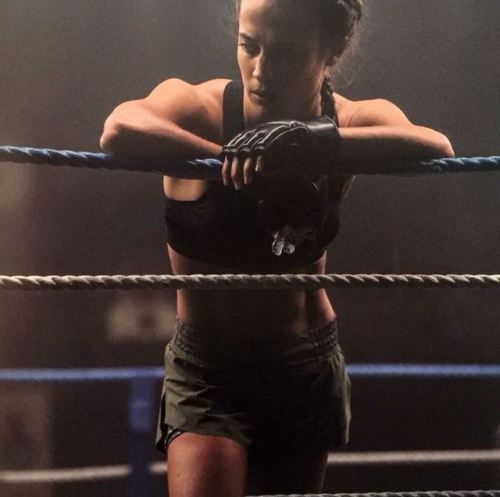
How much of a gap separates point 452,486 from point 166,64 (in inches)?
28.5

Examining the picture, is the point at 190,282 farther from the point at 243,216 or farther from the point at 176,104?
the point at 176,104

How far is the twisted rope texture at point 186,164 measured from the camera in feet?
2.01

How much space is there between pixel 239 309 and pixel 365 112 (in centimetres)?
30

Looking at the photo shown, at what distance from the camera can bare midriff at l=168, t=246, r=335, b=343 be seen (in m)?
0.76

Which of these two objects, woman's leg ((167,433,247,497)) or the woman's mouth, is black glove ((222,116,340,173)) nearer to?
the woman's mouth

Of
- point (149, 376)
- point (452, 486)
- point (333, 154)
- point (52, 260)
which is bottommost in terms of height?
point (452, 486)

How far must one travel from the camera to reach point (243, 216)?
2.39 ft

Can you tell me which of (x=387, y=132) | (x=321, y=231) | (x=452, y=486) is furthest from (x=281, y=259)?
(x=452, y=486)

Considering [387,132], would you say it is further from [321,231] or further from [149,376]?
[149,376]

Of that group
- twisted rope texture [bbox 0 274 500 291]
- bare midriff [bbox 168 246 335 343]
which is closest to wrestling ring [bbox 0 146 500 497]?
twisted rope texture [bbox 0 274 500 291]

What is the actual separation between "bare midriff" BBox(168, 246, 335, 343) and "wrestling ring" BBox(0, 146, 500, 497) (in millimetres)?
106

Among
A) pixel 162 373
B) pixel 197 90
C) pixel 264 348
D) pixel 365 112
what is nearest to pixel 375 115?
pixel 365 112

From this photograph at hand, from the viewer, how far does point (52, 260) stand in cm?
78

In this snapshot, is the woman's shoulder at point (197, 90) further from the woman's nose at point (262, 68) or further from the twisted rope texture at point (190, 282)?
the twisted rope texture at point (190, 282)
